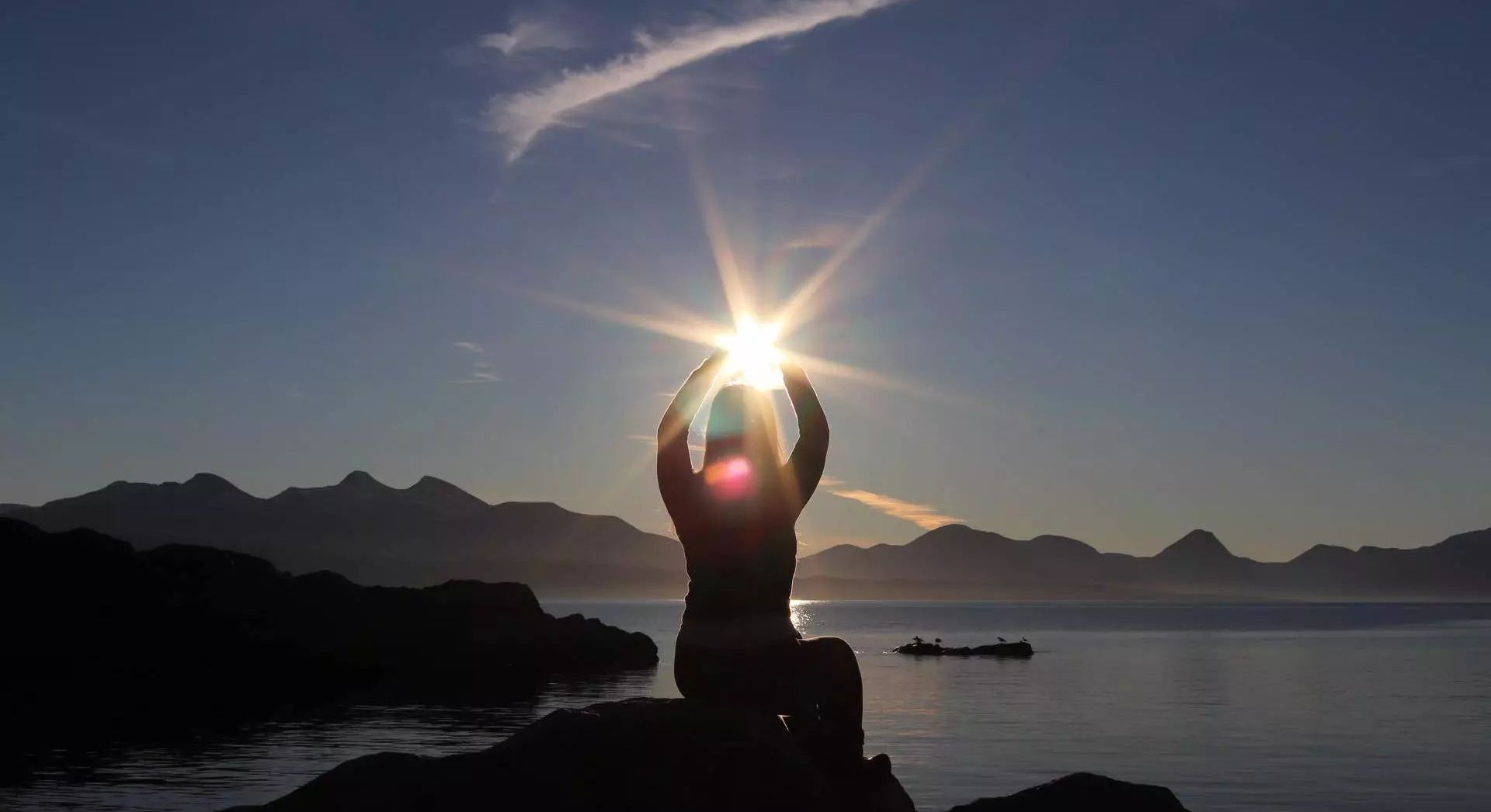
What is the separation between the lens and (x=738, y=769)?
8.91 metres

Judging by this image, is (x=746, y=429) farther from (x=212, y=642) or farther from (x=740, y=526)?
(x=212, y=642)

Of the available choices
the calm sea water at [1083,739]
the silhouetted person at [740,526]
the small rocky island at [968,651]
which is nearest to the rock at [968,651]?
the small rocky island at [968,651]

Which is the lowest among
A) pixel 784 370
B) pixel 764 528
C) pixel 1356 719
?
pixel 1356 719

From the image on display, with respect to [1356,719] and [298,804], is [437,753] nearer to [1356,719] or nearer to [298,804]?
[298,804]

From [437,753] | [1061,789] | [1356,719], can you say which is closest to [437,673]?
[437,753]

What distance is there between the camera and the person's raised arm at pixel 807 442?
9.95 m

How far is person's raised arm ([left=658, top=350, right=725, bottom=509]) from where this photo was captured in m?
10.0

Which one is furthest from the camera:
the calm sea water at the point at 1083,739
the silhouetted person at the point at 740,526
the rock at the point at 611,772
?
the calm sea water at the point at 1083,739

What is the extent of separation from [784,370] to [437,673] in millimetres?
69216

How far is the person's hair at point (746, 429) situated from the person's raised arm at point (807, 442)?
19 centimetres

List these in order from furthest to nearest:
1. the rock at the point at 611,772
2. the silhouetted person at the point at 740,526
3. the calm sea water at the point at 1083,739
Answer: the calm sea water at the point at 1083,739, the silhouetted person at the point at 740,526, the rock at the point at 611,772

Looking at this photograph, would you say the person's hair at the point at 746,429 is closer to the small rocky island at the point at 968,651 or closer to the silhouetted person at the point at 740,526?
the silhouetted person at the point at 740,526

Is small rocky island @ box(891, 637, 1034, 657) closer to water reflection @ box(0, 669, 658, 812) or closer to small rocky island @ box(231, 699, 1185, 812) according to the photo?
water reflection @ box(0, 669, 658, 812)

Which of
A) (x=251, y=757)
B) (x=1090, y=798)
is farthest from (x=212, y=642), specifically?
(x=1090, y=798)
